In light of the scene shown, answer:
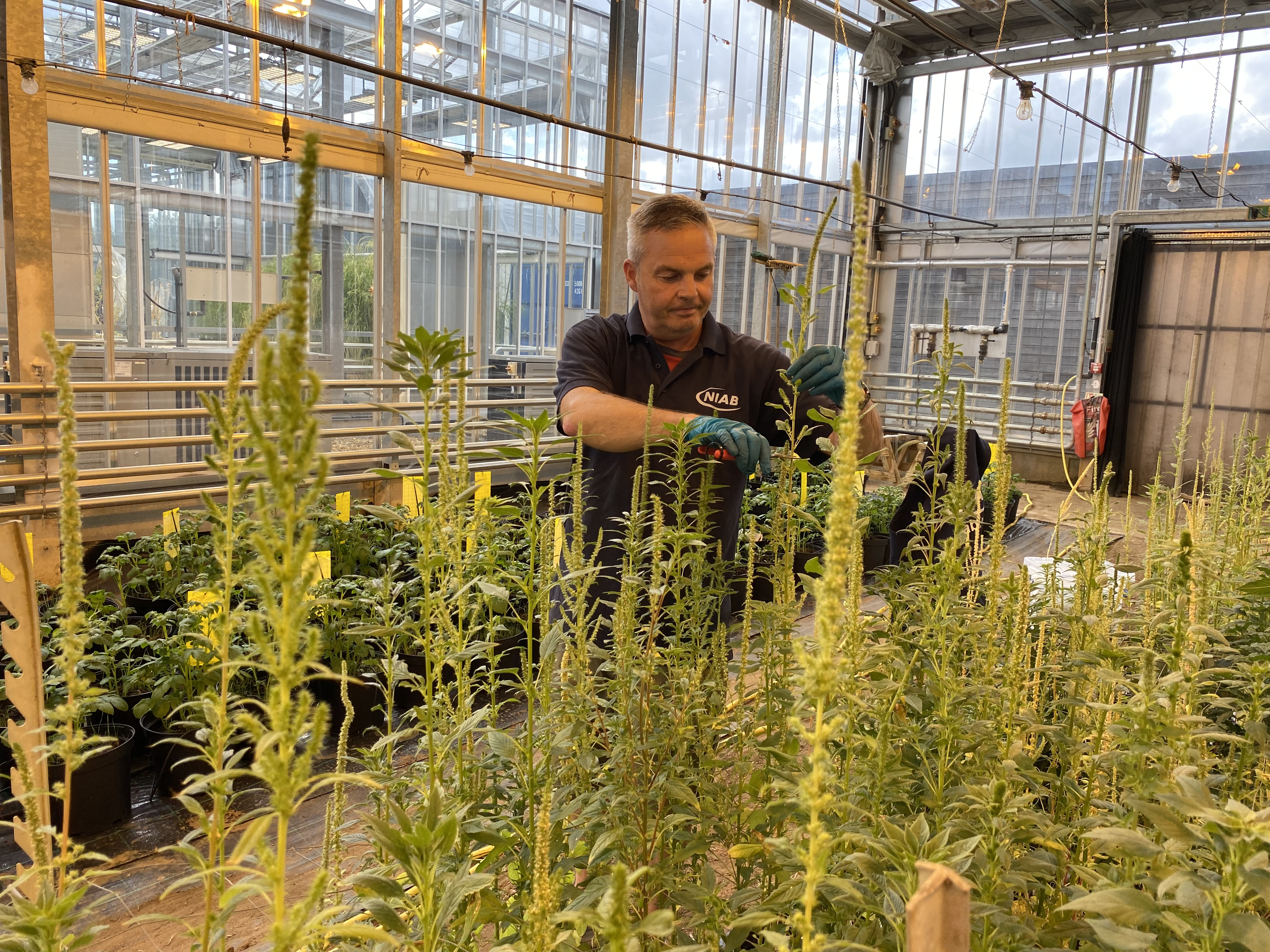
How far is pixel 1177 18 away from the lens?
1108 centimetres

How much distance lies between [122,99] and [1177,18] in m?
11.9

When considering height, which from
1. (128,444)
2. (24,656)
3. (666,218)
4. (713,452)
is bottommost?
(128,444)

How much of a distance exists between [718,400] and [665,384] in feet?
0.58

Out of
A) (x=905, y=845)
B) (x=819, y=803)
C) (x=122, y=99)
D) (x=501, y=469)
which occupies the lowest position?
(x=501, y=469)

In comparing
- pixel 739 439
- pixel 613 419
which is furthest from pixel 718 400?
pixel 739 439

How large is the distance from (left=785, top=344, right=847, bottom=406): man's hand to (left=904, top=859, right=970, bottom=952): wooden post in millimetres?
1295

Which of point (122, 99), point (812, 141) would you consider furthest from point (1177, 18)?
point (122, 99)

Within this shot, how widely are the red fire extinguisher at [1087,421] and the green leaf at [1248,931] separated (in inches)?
397

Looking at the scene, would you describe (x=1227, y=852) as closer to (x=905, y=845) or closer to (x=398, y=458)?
(x=905, y=845)

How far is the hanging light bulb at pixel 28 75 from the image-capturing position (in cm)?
494

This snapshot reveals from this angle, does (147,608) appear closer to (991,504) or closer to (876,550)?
(991,504)

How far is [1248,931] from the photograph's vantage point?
712 millimetres

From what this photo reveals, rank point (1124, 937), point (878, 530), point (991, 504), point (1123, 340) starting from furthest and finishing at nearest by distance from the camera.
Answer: point (1123, 340) → point (878, 530) → point (991, 504) → point (1124, 937)

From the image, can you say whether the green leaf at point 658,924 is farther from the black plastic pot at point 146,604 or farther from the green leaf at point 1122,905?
the black plastic pot at point 146,604
